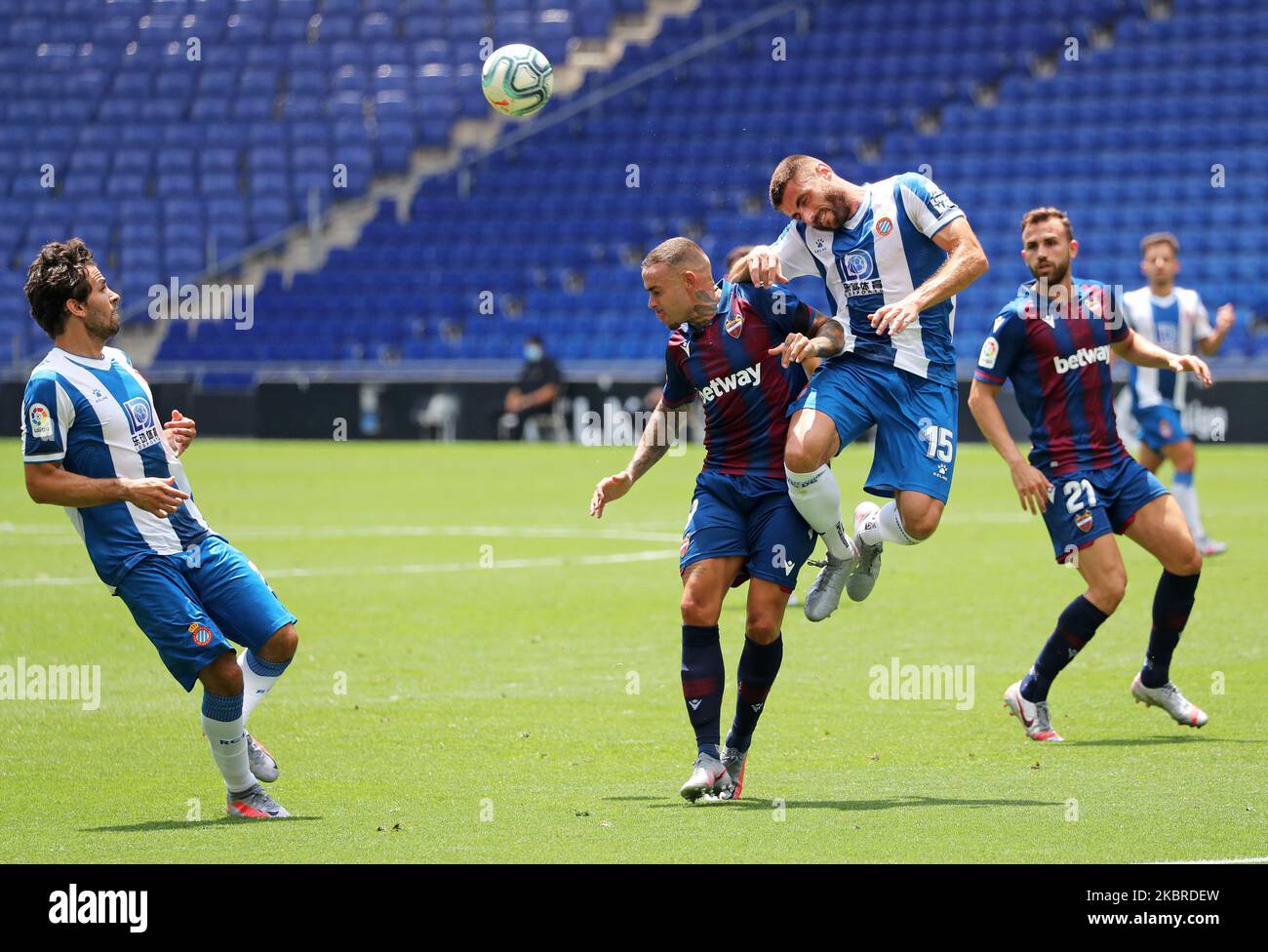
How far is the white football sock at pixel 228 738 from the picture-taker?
698 cm

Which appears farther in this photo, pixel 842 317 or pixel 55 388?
pixel 842 317

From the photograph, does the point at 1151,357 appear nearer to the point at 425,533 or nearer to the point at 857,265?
the point at 857,265

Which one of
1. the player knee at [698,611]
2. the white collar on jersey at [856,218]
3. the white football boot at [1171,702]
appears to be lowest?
the white football boot at [1171,702]

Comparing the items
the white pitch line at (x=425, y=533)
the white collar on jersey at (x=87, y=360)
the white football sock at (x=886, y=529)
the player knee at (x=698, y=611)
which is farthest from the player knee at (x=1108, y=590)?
the white pitch line at (x=425, y=533)

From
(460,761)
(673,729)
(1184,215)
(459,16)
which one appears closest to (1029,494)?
(673,729)

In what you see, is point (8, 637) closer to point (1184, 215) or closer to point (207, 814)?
point (207, 814)

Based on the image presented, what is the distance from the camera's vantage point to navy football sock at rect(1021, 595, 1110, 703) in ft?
27.8

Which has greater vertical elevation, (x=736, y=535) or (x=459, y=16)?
(x=459, y=16)

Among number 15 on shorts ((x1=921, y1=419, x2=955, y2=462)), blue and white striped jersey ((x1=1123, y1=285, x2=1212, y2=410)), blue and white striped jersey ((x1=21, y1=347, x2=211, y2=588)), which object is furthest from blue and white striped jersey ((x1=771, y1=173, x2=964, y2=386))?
blue and white striped jersey ((x1=1123, y1=285, x2=1212, y2=410))

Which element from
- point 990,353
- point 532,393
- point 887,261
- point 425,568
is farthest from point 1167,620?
point 532,393

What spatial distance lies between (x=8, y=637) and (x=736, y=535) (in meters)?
6.53

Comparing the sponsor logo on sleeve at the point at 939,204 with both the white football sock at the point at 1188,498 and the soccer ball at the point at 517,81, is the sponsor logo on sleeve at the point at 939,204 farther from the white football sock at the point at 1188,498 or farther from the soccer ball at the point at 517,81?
the white football sock at the point at 1188,498

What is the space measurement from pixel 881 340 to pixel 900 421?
38cm

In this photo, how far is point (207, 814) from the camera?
6996mm
